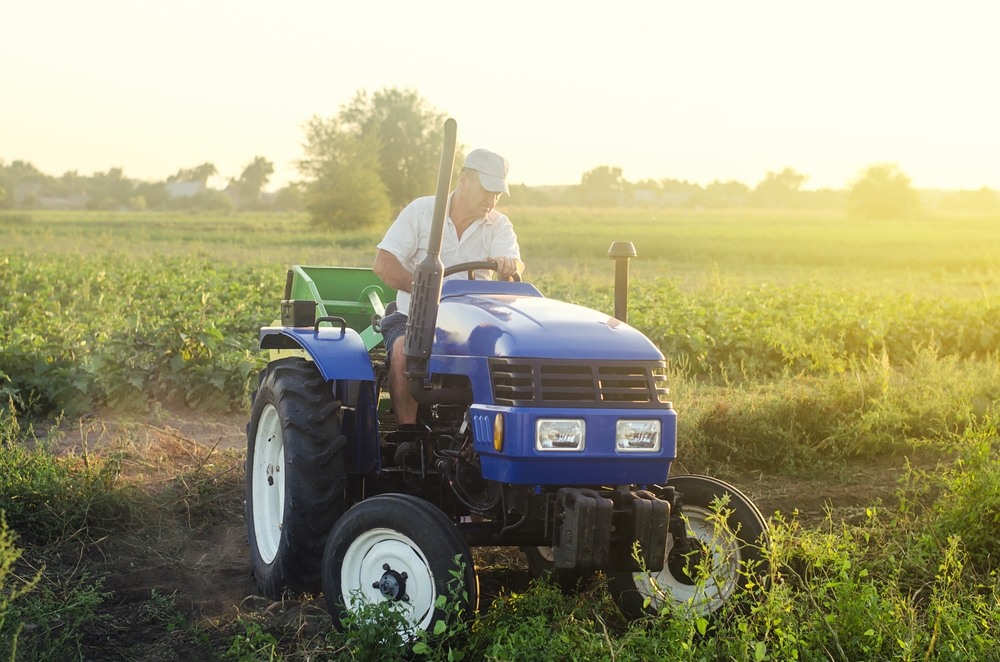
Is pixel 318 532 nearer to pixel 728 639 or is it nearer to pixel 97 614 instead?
pixel 97 614

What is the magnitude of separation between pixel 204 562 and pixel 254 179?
95.9 m

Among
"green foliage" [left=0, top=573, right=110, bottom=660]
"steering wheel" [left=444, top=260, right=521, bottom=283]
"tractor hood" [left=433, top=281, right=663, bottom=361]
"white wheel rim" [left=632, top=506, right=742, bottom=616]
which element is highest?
"steering wheel" [left=444, top=260, right=521, bottom=283]

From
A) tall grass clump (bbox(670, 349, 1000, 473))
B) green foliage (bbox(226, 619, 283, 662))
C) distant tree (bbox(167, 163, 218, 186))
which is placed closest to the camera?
green foliage (bbox(226, 619, 283, 662))

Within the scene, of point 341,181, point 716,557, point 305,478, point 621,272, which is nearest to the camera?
point 716,557

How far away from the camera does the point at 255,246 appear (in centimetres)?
3388

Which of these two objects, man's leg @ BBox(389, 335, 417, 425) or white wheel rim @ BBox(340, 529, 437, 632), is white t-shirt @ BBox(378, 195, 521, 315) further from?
white wheel rim @ BBox(340, 529, 437, 632)

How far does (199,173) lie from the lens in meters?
92.2

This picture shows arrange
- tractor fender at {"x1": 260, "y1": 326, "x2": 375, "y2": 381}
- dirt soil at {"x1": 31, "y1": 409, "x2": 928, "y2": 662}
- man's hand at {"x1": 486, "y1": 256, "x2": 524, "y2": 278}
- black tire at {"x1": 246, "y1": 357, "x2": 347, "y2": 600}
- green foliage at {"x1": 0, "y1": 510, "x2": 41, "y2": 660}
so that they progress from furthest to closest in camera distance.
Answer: man's hand at {"x1": 486, "y1": 256, "x2": 524, "y2": 278}
tractor fender at {"x1": 260, "y1": 326, "x2": 375, "y2": 381}
black tire at {"x1": 246, "y1": 357, "x2": 347, "y2": 600}
dirt soil at {"x1": 31, "y1": 409, "x2": 928, "y2": 662}
green foliage at {"x1": 0, "y1": 510, "x2": 41, "y2": 660}

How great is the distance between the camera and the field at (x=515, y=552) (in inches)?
127

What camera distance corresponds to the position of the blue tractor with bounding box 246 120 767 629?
317cm

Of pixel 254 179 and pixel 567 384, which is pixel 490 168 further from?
pixel 254 179

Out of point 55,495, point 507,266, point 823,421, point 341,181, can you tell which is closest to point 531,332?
point 507,266

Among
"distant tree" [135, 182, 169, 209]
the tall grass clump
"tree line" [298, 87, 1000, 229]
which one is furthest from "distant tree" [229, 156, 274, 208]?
the tall grass clump

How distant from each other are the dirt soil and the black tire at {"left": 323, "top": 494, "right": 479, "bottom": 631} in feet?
1.05
